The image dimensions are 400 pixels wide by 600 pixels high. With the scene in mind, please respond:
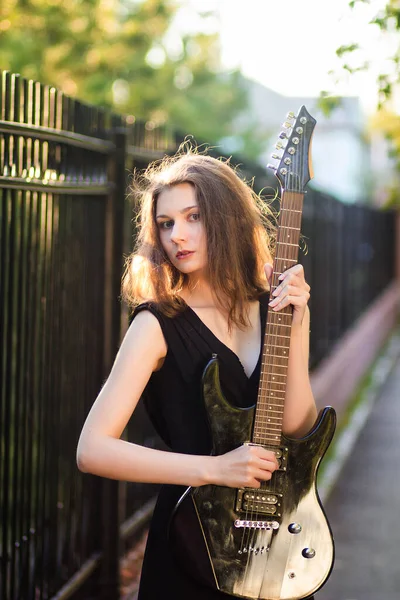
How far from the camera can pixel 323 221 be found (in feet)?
35.8

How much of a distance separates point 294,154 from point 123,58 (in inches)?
698

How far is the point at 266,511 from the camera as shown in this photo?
8.13 ft

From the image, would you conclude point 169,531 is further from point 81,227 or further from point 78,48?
point 78,48

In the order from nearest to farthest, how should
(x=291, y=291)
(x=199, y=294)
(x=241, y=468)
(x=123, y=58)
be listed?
(x=241, y=468)
(x=291, y=291)
(x=199, y=294)
(x=123, y=58)

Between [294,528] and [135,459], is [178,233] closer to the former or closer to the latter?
[135,459]

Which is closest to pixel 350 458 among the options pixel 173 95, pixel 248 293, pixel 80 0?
pixel 248 293

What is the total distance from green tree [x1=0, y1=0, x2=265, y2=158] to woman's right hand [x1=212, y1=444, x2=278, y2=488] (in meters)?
8.17

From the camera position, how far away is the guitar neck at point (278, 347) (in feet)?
8.11

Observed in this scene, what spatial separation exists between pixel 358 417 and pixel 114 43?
11.4 meters

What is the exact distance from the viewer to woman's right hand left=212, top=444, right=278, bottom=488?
2389mm

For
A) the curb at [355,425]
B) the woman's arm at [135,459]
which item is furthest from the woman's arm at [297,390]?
the curb at [355,425]

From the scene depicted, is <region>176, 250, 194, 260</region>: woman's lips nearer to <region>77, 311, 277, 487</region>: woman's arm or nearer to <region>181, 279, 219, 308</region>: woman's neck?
<region>181, 279, 219, 308</region>: woman's neck

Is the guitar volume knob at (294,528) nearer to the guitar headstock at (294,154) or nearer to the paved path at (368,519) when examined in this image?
the guitar headstock at (294,154)

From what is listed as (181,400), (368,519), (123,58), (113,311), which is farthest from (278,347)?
(123,58)
